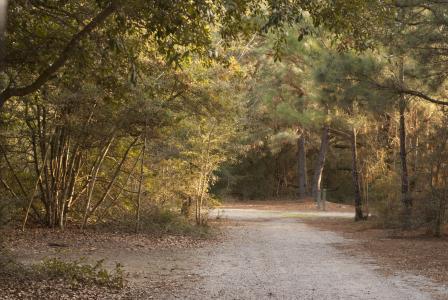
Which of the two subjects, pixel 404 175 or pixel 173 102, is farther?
pixel 404 175

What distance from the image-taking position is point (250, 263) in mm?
11852

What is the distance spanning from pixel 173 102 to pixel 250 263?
5247 millimetres

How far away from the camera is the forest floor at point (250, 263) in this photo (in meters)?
8.31

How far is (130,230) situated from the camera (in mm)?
16312

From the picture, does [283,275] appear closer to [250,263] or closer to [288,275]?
[288,275]

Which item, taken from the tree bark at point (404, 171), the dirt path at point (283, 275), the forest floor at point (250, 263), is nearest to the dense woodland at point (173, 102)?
the tree bark at point (404, 171)

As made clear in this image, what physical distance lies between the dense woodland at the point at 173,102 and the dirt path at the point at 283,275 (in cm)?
317

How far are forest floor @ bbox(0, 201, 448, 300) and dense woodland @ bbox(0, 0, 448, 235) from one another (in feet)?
4.20

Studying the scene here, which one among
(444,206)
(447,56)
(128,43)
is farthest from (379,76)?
(128,43)

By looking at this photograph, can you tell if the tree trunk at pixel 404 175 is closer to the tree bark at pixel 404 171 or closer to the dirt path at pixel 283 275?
the tree bark at pixel 404 171

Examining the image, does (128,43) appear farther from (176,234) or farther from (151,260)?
(176,234)

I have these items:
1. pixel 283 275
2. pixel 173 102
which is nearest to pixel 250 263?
pixel 283 275

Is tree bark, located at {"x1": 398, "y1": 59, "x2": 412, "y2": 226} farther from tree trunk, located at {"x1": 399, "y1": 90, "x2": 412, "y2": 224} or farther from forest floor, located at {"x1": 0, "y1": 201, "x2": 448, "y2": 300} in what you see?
forest floor, located at {"x1": 0, "y1": 201, "x2": 448, "y2": 300}

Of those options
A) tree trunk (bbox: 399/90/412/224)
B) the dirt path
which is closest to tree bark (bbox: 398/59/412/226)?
tree trunk (bbox: 399/90/412/224)
